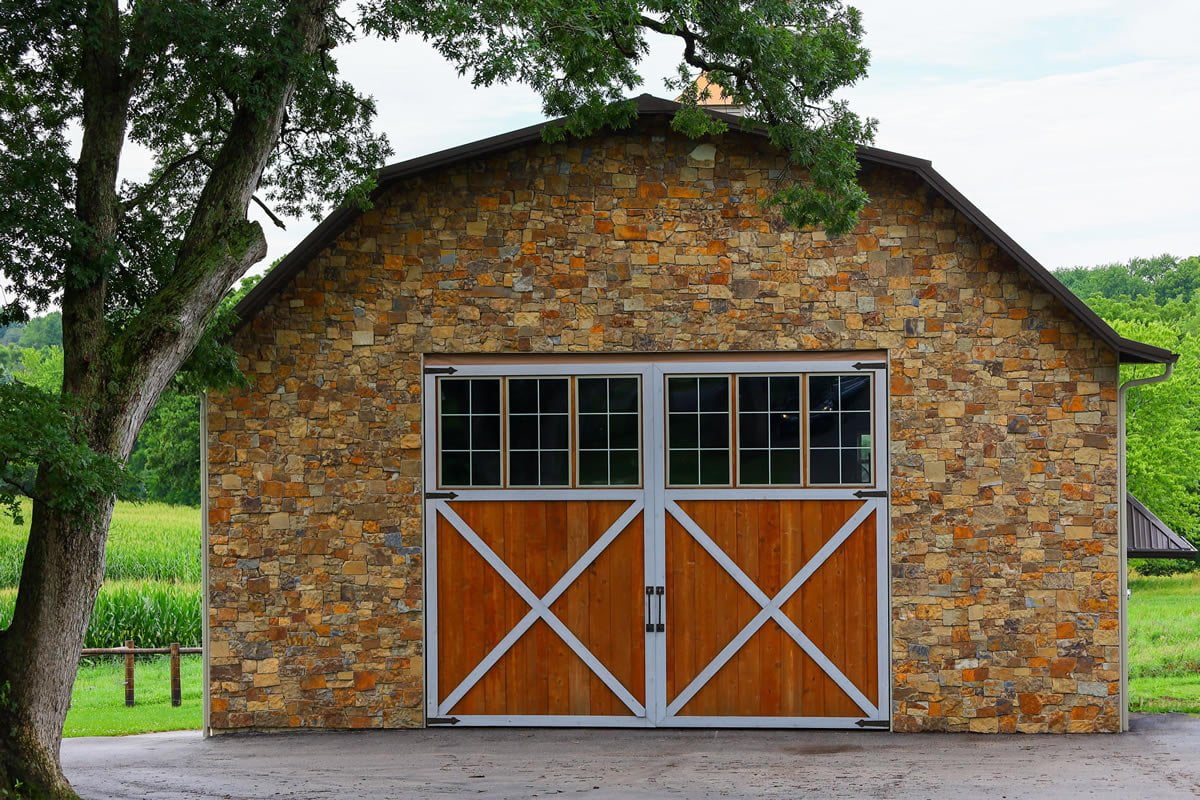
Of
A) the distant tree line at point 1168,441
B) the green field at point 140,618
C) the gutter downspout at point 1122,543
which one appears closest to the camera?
the gutter downspout at point 1122,543

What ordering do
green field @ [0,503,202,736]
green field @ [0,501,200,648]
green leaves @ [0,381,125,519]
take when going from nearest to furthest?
green leaves @ [0,381,125,519], green field @ [0,503,202,736], green field @ [0,501,200,648]

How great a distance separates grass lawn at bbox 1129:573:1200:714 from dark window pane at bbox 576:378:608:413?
245 inches

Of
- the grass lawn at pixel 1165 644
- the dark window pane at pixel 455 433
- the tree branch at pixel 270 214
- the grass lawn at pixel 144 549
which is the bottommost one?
the grass lawn at pixel 1165 644

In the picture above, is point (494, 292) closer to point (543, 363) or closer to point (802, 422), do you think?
point (543, 363)

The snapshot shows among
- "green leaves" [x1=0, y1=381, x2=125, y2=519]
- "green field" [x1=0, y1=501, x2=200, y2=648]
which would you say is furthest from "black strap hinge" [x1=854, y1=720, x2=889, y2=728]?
"green field" [x1=0, y1=501, x2=200, y2=648]

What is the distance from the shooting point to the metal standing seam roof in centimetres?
1137

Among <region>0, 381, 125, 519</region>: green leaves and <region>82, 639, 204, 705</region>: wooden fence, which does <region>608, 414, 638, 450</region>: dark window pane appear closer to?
<region>0, 381, 125, 519</region>: green leaves

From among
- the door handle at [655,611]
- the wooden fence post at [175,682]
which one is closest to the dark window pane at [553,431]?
the door handle at [655,611]

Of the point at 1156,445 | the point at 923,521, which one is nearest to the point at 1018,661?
the point at 923,521

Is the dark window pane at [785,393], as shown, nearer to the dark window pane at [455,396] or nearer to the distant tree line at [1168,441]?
the dark window pane at [455,396]

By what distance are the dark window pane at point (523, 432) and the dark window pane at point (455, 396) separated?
0.43m

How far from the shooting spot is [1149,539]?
456 inches

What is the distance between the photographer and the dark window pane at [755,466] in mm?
10508

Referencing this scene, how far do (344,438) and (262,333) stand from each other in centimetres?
116
